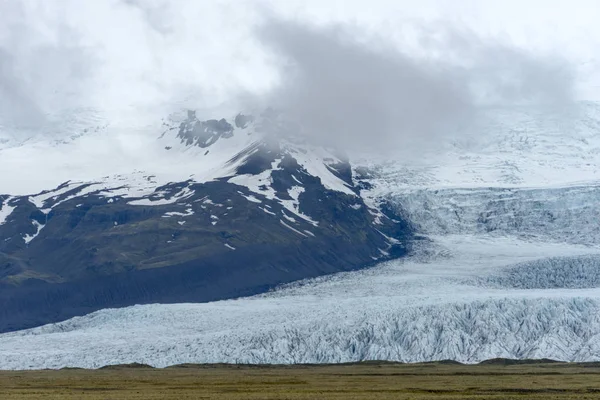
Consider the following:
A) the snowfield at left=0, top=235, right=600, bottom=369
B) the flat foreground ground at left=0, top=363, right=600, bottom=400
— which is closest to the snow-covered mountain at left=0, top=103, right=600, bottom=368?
the snowfield at left=0, top=235, right=600, bottom=369

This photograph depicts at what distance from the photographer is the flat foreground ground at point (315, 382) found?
238 feet

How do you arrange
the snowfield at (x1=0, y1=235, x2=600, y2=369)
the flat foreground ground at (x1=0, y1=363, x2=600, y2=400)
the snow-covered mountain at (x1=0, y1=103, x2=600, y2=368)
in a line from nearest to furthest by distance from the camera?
the flat foreground ground at (x1=0, y1=363, x2=600, y2=400), the snowfield at (x1=0, y1=235, x2=600, y2=369), the snow-covered mountain at (x1=0, y1=103, x2=600, y2=368)

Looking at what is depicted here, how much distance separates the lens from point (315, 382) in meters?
88.6

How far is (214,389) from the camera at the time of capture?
79.9 m

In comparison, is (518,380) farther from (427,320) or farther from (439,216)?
(439,216)

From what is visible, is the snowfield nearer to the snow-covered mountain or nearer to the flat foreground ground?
the snow-covered mountain

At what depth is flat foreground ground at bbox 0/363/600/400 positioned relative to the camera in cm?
7269

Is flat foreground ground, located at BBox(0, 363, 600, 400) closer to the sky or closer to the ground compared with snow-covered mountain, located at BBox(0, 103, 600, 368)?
closer to the ground

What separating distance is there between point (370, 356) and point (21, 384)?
1549 inches

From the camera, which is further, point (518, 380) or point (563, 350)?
point (563, 350)

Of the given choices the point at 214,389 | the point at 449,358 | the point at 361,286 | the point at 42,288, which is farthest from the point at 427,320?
the point at 42,288

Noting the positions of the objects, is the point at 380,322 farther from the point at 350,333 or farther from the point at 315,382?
the point at 315,382

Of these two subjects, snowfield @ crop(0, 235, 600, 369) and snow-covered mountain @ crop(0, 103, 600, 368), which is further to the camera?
snow-covered mountain @ crop(0, 103, 600, 368)

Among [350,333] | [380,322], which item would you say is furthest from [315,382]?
[380,322]
